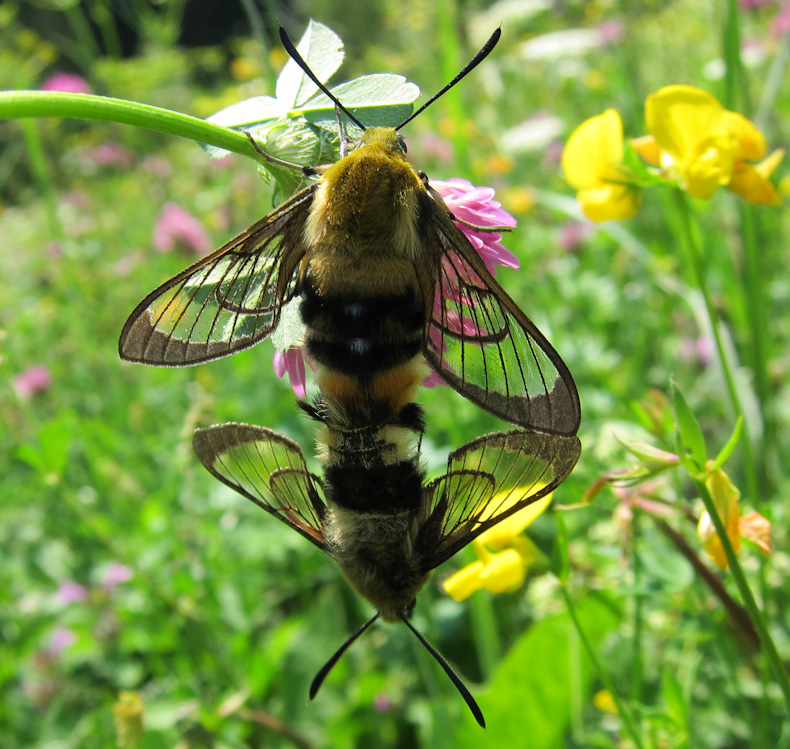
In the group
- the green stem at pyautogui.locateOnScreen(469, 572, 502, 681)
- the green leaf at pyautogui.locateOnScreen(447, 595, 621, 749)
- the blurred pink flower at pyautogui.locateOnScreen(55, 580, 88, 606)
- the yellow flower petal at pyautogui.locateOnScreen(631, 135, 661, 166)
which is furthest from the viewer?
the blurred pink flower at pyautogui.locateOnScreen(55, 580, 88, 606)

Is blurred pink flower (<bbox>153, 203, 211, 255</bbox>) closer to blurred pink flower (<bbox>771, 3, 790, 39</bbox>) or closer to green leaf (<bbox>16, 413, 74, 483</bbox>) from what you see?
green leaf (<bbox>16, 413, 74, 483</bbox>)

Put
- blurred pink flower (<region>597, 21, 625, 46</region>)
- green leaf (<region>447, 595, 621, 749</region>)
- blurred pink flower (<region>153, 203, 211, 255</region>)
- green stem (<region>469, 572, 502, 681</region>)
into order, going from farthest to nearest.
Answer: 1. blurred pink flower (<region>153, 203, 211, 255</region>)
2. blurred pink flower (<region>597, 21, 625, 46</region>)
3. green stem (<region>469, 572, 502, 681</region>)
4. green leaf (<region>447, 595, 621, 749</region>)

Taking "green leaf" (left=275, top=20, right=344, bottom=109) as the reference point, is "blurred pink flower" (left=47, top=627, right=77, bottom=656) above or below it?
below

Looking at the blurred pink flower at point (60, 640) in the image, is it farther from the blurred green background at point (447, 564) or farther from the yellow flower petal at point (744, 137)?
the yellow flower petal at point (744, 137)

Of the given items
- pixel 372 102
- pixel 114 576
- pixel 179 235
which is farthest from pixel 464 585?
pixel 179 235

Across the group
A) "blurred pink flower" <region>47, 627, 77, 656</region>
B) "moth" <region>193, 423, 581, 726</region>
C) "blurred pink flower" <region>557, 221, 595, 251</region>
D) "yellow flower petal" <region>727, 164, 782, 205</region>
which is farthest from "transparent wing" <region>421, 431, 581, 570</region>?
"blurred pink flower" <region>557, 221, 595, 251</region>

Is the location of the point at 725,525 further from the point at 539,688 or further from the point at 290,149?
the point at 539,688

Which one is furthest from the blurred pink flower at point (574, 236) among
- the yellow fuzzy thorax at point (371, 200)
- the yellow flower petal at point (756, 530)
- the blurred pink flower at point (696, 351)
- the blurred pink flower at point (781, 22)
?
the yellow fuzzy thorax at point (371, 200)

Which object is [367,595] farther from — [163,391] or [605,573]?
[163,391]
